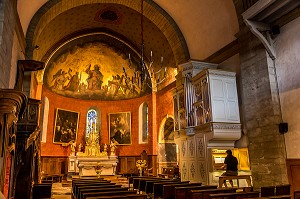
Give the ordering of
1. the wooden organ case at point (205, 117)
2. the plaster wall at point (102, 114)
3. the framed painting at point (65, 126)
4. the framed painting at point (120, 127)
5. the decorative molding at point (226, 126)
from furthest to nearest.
Answer: 1. the framed painting at point (120, 127)
2. the framed painting at point (65, 126)
3. the plaster wall at point (102, 114)
4. the wooden organ case at point (205, 117)
5. the decorative molding at point (226, 126)

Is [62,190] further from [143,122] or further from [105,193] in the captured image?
[143,122]

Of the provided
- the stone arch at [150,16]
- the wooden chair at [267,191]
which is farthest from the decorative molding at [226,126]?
the stone arch at [150,16]

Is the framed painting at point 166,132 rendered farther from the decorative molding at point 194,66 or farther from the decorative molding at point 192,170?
the decorative molding at point 192,170

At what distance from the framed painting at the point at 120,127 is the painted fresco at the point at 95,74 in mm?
1444

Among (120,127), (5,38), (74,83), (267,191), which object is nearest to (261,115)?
(267,191)

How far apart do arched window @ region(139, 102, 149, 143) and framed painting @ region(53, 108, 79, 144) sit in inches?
184

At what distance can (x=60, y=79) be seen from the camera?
17969mm

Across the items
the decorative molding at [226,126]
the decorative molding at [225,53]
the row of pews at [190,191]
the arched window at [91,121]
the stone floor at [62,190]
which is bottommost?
the stone floor at [62,190]

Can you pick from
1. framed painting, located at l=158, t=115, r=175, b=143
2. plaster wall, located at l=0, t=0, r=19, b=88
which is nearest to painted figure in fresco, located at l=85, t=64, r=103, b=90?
framed painting, located at l=158, t=115, r=175, b=143

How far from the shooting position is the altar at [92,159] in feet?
55.0

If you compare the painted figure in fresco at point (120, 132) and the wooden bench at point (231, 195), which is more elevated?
the painted figure in fresco at point (120, 132)

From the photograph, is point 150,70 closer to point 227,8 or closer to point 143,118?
point 143,118

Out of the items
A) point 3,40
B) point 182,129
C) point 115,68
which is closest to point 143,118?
point 115,68

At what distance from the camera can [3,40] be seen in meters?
5.43
